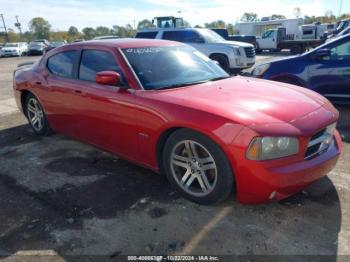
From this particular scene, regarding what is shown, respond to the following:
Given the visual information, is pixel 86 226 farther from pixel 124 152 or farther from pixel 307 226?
pixel 307 226

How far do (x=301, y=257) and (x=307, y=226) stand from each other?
0.44 metres

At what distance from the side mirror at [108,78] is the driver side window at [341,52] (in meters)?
4.49

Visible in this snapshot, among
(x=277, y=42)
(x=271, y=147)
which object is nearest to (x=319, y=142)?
(x=271, y=147)

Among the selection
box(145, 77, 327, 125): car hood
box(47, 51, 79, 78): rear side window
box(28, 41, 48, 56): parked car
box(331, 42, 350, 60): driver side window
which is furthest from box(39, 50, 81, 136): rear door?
box(28, 41, 48, 56): parked car

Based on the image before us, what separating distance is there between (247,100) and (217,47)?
34.4ft

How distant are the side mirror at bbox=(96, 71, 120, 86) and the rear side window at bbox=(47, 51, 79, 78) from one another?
108 cm

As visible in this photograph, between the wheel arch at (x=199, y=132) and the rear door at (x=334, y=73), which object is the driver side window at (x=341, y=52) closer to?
the rear door at (x=334, y=73)

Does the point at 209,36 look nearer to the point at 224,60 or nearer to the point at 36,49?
the point at 224,60

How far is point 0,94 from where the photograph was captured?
10.3 meters

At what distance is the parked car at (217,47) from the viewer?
43.1 feet

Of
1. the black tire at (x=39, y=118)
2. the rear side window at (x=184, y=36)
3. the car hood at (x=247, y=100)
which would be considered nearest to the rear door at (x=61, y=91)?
the black tire at (x=39, y=118)

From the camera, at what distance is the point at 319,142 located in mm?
3146

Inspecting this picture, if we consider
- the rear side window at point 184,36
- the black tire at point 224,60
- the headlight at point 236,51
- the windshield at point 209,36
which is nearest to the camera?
the headlight at point 236,51

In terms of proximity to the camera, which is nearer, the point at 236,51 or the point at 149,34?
the point at 236,51
